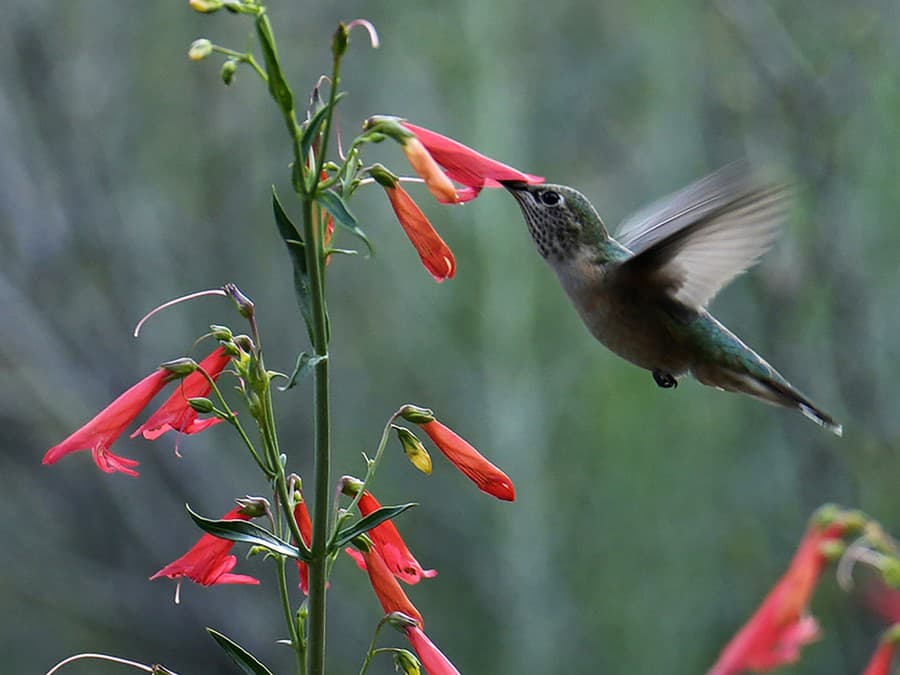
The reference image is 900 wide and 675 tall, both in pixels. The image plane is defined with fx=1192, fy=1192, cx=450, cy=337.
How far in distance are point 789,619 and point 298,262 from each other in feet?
6.51

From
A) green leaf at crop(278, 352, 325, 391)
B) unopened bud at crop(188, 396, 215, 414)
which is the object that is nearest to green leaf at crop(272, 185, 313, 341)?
green leaf at crop(278, 352, 325, 391)

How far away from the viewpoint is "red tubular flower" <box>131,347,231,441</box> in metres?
1.88

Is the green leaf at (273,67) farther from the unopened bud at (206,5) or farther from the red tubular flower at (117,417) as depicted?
the red tubular flower at (117,417)

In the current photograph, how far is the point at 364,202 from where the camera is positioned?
22.9 feet

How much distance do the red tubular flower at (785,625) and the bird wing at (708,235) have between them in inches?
34.6

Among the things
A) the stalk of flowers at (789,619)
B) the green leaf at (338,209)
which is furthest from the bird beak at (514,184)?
the stalk of flowers at (789,619)

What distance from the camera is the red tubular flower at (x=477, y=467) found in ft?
A: 6.32

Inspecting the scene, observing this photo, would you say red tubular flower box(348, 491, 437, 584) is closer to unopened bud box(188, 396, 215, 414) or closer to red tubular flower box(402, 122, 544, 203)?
unopened bud box(188, 396, 215, 414)

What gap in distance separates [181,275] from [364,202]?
121 centimetres

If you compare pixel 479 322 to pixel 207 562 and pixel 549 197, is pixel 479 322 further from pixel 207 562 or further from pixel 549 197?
pixel 207 562

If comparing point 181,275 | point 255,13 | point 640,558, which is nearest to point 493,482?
point 255,13

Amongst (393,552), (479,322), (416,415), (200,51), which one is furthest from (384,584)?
(479,322)

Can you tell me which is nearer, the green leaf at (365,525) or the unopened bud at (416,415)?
the green leaf at (365,525)

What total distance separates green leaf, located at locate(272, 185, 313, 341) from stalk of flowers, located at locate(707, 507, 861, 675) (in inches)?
72.4
